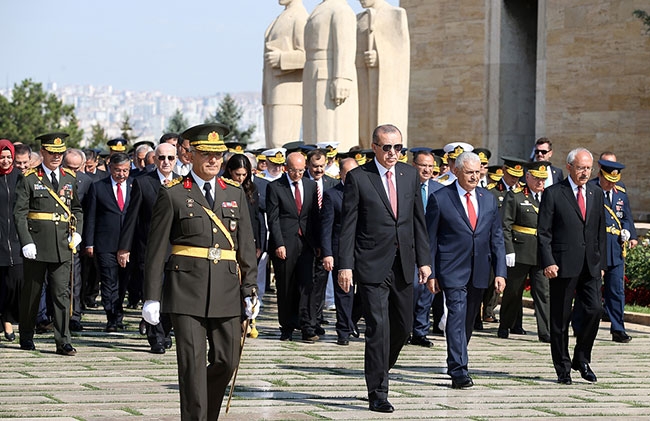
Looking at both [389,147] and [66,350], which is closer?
[389,147]

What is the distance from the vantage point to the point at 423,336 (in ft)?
46.5

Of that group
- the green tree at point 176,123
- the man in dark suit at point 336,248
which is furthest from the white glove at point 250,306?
the green tree at point 176,123

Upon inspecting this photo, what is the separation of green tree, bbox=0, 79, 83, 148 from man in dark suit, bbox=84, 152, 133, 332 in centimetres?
7840

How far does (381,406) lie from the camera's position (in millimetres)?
9719

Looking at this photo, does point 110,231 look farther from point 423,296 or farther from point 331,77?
point 331,77

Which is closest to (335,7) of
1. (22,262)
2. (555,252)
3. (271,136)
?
(271,136)

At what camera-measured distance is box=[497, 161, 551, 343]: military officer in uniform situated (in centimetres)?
1490

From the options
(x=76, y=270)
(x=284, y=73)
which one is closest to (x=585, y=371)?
(x=76, y=270)

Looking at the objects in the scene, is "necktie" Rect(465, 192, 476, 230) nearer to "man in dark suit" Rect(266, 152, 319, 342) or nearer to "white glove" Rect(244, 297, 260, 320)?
"man in dark suit" Rect(266, 152, 319, 342)

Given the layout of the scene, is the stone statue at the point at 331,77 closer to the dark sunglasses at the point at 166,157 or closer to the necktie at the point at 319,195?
the necktie at the point at 319,195

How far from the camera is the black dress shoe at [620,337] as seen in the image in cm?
1470

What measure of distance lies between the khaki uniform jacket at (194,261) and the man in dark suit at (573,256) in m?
3.85

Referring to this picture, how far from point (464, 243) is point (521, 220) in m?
3.79

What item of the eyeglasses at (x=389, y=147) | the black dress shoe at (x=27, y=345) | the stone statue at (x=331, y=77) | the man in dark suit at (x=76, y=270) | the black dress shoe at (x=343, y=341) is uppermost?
the stone statue at (x=331, y=77)
